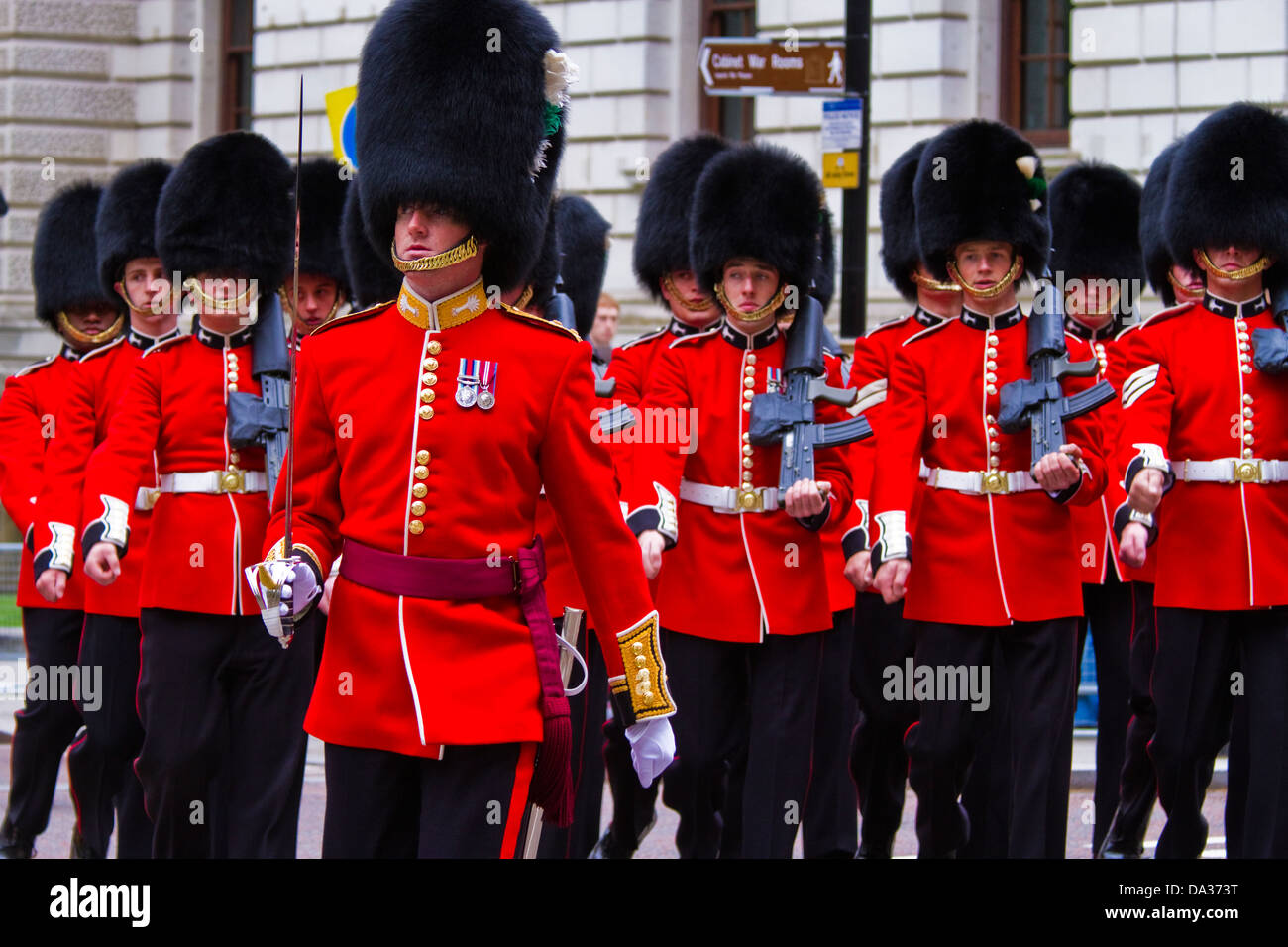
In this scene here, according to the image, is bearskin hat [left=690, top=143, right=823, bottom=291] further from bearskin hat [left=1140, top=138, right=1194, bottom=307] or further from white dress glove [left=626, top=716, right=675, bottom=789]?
white dress glove [left=626, top=716, right=675, bottom=789]

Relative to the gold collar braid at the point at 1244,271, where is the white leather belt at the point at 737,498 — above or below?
below

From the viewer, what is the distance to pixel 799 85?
10234mm

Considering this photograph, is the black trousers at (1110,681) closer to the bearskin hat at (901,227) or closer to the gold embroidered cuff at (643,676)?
the bearskin hat at (901,227)

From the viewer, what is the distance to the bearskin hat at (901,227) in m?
8.12

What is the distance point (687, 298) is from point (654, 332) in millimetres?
200

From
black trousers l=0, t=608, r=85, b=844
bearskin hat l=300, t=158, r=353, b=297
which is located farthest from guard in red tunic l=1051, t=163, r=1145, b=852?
black trousers l=0, t=608, r=85, b=844

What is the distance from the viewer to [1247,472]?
6332 mm

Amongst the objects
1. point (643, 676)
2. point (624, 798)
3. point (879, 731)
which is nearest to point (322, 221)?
point (624, 798)

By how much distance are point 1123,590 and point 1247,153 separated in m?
1.54

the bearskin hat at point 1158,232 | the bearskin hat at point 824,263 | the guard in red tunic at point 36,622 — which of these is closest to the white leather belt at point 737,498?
the bearskin hat at point 824,263

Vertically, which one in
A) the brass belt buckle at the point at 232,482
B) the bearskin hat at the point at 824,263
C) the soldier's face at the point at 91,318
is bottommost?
the brass belt buckle at the point at 232,482

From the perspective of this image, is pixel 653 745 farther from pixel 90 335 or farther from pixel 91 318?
pixel 91 318
